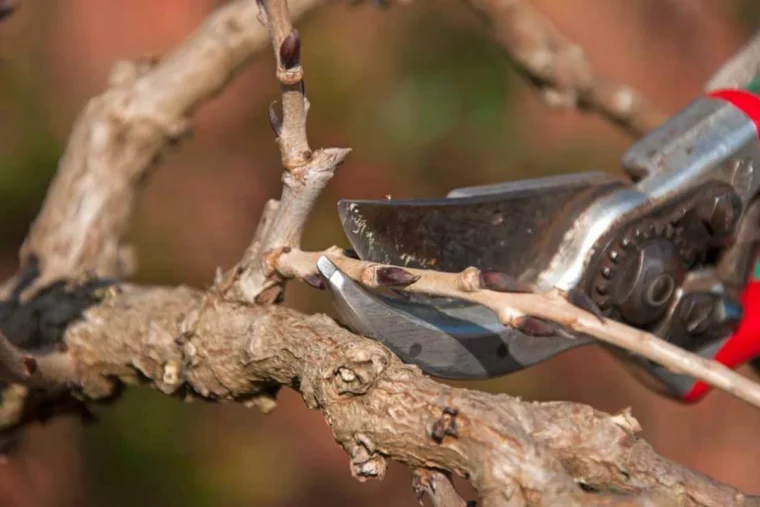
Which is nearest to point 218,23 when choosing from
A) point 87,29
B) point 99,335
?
point 99,335

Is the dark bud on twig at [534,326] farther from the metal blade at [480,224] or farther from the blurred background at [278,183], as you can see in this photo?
the blurred background at [278,183]

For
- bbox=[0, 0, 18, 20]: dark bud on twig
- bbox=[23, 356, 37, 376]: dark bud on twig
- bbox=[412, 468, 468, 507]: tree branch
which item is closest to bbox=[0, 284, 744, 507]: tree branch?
bbox=[412, 468, 468, 507]: tree branch

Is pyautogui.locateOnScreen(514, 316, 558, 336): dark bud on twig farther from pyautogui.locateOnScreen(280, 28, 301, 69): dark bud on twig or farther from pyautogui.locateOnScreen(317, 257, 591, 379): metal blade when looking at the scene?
pyautogui.locateOnScreen(280, 28, 301, 69): dark bud on twig

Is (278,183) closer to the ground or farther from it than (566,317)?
closer to the ground

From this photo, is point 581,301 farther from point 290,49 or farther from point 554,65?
point 554,65

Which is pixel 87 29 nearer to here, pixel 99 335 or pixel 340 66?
pixel 340 66

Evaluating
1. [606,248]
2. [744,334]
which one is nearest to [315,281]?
[606,248]

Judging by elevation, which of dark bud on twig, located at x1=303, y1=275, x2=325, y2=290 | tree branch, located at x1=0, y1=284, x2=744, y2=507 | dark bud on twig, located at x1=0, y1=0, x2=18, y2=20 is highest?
dark bud on twig, located at x1=0, y1=0, x2=18, y2=20
